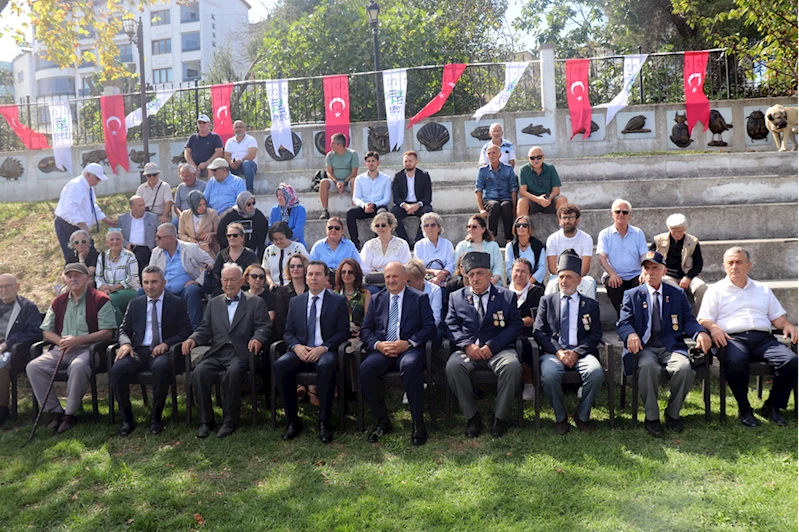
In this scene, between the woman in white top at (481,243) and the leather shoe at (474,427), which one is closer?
the leather shoe at (474,427)

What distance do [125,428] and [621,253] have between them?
5254 mm

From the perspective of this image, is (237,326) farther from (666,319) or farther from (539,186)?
(539,186)

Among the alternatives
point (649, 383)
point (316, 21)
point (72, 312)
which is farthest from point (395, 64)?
point (649, 383)

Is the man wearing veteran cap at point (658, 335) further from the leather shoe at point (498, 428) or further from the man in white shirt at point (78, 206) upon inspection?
the man in white shirt at point (78, 206)

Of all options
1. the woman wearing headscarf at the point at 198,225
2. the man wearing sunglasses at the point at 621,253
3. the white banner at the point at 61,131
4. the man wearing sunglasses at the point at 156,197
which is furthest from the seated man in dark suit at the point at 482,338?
the white banner at the point at 61,131

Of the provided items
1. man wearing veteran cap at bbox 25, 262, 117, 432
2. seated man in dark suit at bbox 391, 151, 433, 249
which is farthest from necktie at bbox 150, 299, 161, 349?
seated man in dark suit at bbox 391, 151, 433, 249

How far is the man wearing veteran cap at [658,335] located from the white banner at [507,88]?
7.26m

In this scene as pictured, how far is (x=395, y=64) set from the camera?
16.8 metres

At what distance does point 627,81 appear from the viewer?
1316cm

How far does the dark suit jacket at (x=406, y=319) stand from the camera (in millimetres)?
5902

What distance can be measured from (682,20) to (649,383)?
14447 mm

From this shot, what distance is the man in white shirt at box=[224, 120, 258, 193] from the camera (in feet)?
34.9

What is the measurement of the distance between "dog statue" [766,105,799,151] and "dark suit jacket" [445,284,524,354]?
9.29m

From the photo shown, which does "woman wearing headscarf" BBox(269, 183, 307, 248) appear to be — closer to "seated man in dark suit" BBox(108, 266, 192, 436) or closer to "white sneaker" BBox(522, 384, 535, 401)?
"seated man in dark suit" BBox(108, 266, 192, 436)
